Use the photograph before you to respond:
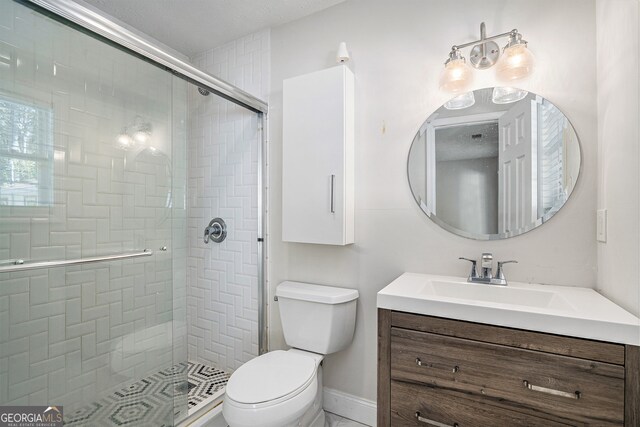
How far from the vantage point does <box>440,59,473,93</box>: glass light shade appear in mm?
1481

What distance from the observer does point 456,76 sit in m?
1.49

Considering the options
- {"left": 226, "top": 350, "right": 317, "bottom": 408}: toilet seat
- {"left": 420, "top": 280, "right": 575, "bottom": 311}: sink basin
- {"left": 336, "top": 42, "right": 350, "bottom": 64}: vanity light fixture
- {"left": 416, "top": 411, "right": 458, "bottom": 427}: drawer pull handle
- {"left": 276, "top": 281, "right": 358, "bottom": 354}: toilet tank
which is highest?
{"left": 336, "top": 42, "right": 350, "bottom": 64}: vanity light fixture

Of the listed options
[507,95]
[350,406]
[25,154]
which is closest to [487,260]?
[507,95]

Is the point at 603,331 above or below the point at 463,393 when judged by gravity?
above

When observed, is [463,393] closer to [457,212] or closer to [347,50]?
[457,212]

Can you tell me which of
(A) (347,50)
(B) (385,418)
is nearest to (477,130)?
(A) (347,50)

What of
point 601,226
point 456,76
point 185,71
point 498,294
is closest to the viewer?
point 601,226

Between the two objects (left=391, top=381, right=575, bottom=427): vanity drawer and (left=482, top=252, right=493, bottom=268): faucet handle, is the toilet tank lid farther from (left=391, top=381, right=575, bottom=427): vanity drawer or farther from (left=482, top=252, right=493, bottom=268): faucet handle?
(left=482, top=252, right=493, bottom=268): faucet handle

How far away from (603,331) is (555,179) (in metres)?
0.70

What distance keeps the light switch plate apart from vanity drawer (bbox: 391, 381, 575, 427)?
0.72m

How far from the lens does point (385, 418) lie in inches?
48.9

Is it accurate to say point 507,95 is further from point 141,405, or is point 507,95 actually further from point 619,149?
point 141,405

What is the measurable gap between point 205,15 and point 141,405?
7.34 feet

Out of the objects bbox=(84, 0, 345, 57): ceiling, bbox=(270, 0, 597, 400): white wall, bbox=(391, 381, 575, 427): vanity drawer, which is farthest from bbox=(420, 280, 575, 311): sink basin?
bbox=(84, 0, 345, 57): ceiling
